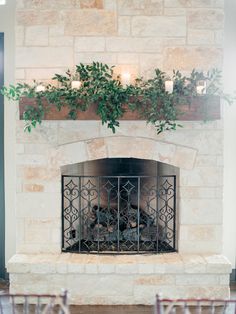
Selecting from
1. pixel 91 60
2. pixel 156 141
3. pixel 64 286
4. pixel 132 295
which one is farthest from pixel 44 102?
pixel 132 295

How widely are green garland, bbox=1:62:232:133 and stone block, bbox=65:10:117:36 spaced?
37 cm

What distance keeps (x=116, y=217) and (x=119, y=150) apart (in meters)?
0.72

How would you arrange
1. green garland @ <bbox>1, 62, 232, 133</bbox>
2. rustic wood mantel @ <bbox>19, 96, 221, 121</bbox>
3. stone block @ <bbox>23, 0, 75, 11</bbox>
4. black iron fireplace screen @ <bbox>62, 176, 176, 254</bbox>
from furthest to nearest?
black iron fireplace screen @ <bbox>62, 176, 176, 254</bbox>, stone block @ <bbox>23, 0, 75, 11</bbox>, rustic wood mantel @ <bbox>19, 96, 221, 121</bbox>, green garland @ <bbox>1, 62, 232, 133</bbox>

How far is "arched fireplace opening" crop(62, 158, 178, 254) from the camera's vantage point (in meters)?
3.96

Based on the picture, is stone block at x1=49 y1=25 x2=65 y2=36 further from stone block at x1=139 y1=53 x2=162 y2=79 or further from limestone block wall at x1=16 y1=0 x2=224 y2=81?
stone block at x1=139 y1=53 x2=162 y2=79

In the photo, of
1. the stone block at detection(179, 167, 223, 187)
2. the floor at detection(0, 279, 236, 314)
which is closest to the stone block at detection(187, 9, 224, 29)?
the stone block at detection(179, 167, 223, 187)

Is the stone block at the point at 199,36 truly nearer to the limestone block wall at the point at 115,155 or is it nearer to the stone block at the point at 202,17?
the stone block at the point at 202,17

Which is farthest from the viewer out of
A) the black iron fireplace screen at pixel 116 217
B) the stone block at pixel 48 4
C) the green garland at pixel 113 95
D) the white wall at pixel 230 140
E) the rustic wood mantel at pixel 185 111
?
the white wall at pixel 230 140

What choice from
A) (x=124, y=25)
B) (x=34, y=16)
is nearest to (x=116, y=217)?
(x=124, y=25)

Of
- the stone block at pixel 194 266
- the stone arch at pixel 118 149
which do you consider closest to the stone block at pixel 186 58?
the stone arch at pixel 118 149

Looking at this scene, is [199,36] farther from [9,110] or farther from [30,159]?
[9,110]

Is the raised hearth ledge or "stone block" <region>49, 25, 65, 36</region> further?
"stone block" <region>49, 25, 65, 36</region>

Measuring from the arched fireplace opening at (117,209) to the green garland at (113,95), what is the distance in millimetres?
679

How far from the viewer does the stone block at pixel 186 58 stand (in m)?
3.79
